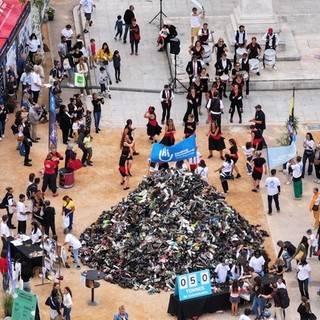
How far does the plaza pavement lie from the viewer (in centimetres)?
5431

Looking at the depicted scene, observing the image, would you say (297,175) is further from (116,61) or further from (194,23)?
(194,23)

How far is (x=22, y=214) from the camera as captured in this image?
5119cm

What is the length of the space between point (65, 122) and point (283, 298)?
12.6 metres

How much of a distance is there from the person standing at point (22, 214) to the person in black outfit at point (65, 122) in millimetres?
5986

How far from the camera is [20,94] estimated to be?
60.6 metres

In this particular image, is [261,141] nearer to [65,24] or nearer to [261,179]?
[261,179]

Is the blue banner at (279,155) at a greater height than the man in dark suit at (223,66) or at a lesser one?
lesser

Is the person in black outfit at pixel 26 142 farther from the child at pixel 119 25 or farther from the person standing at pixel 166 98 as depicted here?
the child at pixel 119 25

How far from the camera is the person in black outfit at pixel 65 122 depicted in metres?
56.7

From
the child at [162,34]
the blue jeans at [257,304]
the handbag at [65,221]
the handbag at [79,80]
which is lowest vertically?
the blue jeans at [257,304]

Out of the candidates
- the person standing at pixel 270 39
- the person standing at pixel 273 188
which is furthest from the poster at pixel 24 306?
the person standing at pixel 270 39

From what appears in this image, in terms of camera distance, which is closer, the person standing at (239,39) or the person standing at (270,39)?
the person standing at (239,39)

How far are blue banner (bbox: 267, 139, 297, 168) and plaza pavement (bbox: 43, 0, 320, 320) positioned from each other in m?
1.45

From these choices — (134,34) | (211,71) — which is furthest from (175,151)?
(134,34)
